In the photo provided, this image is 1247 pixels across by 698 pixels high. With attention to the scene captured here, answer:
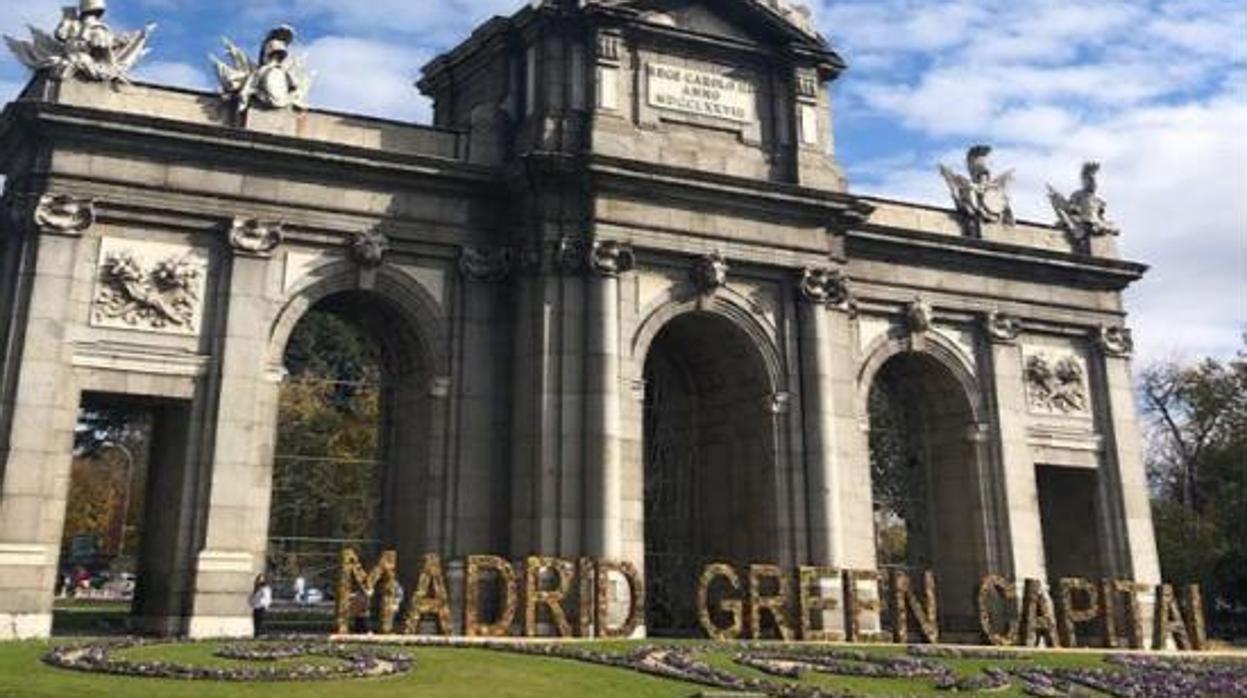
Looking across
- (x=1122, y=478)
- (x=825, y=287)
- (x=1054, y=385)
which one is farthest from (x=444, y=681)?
(x=1122, y=478)

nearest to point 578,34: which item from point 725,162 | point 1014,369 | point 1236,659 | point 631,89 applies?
point 631,89

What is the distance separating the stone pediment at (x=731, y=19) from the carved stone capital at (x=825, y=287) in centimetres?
635

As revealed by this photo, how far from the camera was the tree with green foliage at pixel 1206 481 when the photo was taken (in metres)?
51.7

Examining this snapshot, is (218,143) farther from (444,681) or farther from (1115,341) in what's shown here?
(1115,341)

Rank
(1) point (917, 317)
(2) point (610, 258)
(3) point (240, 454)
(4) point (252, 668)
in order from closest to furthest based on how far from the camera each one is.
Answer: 1. (4) point (252, 668)
2. (3) point (240, 454)
3. (2) point (610, 258)
4. (1) point (917, 317)

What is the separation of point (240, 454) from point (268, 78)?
8.94 meters

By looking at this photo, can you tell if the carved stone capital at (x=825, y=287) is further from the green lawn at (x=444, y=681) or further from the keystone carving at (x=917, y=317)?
the green lawn at (x=444, y=681)

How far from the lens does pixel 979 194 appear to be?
38750 mm

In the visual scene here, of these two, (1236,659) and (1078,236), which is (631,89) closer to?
(1078,236)

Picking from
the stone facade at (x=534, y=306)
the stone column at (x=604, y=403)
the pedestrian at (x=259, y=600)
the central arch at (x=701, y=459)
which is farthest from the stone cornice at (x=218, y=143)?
the pedestrian at (x=259, y=600)

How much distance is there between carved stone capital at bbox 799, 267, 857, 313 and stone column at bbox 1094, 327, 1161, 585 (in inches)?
404

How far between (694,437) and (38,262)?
1674 centimetres

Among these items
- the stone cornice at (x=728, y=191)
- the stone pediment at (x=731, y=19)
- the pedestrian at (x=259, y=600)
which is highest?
the stone pediment at (x=731, y=19)

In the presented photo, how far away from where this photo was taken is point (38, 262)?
1065 inches
